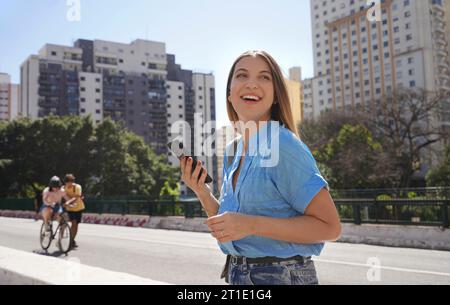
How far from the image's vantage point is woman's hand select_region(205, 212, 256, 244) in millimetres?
1491

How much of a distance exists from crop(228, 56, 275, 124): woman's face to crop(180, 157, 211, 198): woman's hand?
277 millimetres

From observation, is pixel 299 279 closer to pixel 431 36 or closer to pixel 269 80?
pixel 269 80

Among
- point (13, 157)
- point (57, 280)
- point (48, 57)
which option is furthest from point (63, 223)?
point (48, 57)

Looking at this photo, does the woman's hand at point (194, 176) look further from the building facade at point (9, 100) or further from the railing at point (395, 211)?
the building facade at point (9, 100)

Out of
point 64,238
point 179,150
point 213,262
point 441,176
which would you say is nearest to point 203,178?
point 179,150

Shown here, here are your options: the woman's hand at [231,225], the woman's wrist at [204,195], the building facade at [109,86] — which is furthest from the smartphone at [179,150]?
the building facade at [109,86]

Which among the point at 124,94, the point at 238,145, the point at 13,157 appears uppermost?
the point at 124,94

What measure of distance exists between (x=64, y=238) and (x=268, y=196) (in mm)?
9779

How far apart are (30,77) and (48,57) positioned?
23.3ft

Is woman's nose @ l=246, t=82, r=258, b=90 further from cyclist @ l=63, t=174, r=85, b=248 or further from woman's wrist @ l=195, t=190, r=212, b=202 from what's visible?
cyclist @ l=63, t=174, r=85, b=248

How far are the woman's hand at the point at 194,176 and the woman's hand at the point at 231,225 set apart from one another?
0.35 m

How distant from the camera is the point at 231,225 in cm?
149

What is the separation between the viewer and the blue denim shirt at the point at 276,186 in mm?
1572

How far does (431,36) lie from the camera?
9231 centimetres
